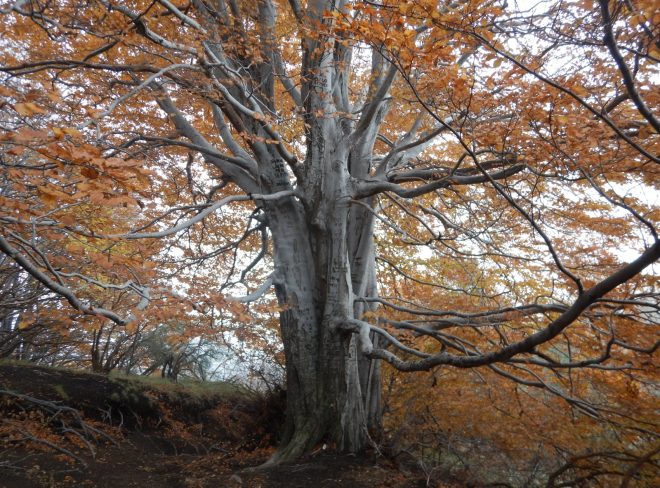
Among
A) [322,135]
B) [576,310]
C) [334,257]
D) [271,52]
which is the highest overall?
[271,52]

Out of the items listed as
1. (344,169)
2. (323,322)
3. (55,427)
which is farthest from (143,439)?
(344,169)

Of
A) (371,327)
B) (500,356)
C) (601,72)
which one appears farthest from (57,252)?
(601,72)

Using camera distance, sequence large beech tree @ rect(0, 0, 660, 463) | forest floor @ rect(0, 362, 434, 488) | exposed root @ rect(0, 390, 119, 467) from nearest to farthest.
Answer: large beech tree @ rect(0, 0, 660, 463)
forest floor @ rect(0, 362, 434, 488)
exposed root @ rect(0, 390, 119, 467)

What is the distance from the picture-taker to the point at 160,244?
6.47m

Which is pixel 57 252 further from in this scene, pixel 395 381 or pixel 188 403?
pixel 395 381

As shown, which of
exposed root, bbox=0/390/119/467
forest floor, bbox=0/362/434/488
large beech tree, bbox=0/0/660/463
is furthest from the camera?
exposed root, bbox=0/390/119/467

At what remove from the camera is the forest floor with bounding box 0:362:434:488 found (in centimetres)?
434

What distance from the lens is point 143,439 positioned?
681cm

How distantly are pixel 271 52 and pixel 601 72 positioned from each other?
381 centimetres

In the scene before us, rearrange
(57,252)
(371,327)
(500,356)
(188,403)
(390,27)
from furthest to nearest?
(188,403)
(57,252)
(371,327)
(390,27)
(500,356)

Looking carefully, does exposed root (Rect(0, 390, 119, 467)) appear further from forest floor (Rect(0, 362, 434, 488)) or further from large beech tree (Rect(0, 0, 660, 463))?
large beech tree (Rect(0, 0, 660, 463))

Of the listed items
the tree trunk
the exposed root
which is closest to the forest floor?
the exposed root

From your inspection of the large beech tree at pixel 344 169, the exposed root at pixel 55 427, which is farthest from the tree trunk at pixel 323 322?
the exposed root at pixel 55 427

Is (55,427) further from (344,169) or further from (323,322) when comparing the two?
(344,169)
